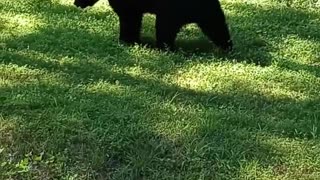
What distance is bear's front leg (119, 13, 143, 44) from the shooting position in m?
7.20

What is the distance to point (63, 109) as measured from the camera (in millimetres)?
5215

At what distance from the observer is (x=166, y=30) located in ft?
22.5

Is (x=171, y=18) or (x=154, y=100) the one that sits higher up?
(x=171, y=18)

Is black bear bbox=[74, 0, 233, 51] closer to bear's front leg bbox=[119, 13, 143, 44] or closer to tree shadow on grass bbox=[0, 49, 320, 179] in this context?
bear's front leg bbox=[119, 13, 143, 44]

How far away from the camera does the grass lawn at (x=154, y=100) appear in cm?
448

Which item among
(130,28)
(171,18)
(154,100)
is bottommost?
(154,100)

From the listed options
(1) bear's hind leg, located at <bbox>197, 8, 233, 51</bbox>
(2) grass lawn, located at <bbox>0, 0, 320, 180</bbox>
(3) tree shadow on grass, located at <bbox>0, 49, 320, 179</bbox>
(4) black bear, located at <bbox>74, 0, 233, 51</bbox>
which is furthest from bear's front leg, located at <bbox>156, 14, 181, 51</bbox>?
(3) tree shadow on grass, located at <bbox>0, 49, 320, 179</bbox>

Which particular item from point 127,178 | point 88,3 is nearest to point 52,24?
point 88,3

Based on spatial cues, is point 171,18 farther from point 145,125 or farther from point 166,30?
point 145,125

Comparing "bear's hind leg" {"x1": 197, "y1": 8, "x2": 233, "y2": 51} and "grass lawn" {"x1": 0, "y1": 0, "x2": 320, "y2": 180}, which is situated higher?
"bear's hind leg" {"x1": 197, "y1": 8, "x2": 233, "y2": 51}

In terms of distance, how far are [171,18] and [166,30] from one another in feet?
0.52

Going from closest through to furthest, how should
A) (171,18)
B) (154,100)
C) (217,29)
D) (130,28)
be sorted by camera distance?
(154,100) → (171,18) → (217,29) → (130,28)

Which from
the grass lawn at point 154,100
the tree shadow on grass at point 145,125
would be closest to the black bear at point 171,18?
the grass lawn at point 154,100

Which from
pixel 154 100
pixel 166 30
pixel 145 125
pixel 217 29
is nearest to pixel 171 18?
pixel 166 30
